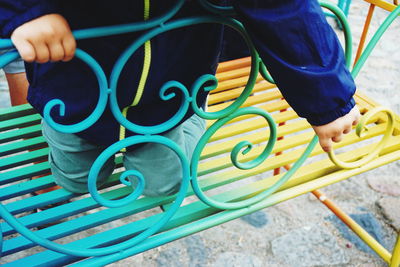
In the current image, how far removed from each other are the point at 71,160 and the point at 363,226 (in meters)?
1.47

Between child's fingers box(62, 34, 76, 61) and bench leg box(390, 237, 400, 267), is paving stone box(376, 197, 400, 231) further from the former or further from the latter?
child's fingers box(62, 34, 76, 61)

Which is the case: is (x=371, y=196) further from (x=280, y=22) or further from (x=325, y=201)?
(x=280, y=22)

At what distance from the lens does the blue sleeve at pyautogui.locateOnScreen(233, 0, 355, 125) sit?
0.96 meters

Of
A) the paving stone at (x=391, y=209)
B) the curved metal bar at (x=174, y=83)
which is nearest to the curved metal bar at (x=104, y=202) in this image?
the curved metal bar at (x=174, y=83)

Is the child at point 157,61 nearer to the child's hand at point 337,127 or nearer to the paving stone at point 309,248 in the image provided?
the child's hand at point 337,127

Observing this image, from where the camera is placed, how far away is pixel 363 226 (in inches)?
87.2

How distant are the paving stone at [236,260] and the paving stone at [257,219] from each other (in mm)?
205

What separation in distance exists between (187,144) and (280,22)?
25.6 inches

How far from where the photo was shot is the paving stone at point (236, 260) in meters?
1.98

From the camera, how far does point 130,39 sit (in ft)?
3.64

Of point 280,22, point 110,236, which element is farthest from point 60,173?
point 280,22

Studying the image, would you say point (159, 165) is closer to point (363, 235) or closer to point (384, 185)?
point (363, 235)

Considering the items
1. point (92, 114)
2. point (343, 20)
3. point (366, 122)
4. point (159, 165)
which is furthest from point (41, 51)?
point (366, 122)

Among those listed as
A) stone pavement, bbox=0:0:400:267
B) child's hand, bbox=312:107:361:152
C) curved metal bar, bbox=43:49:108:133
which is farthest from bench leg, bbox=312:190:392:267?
curved metal bar, bbox=43:49:108:133
